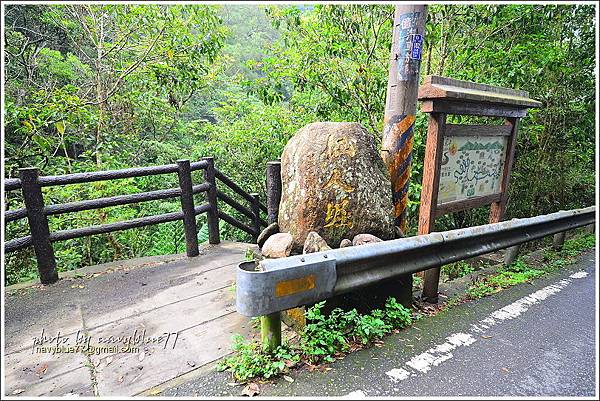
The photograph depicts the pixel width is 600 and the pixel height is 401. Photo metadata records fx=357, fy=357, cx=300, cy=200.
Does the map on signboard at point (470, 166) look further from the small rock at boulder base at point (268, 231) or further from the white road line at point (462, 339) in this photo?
the small rock at boulder base at point (268, 231)

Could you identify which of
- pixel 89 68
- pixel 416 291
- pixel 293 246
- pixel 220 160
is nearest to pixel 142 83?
pixel 89 68

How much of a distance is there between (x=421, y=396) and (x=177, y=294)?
7.74 ft

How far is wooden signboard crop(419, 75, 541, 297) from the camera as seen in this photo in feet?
10.1

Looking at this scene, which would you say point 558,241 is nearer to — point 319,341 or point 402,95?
point 402,95

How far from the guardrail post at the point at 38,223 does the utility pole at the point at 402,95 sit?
3.36 m

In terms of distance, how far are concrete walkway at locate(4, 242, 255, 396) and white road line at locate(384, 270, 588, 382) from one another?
1.18 m

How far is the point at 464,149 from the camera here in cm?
354

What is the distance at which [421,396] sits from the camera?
76.0 inches

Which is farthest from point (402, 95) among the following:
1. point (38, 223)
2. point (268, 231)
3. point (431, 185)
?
point (38, 223)

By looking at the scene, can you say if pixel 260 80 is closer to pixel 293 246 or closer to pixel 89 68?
pixel 293 246

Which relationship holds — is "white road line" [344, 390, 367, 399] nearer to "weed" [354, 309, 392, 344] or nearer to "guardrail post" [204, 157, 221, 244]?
"weed" [354, 309, 392, 344]

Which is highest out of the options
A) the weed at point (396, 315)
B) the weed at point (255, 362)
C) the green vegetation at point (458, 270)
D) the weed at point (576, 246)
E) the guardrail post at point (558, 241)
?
the weed at point (255, 362)

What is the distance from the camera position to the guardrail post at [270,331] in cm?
217

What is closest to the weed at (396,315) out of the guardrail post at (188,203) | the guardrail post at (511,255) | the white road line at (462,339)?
the white road line at (462,339)
